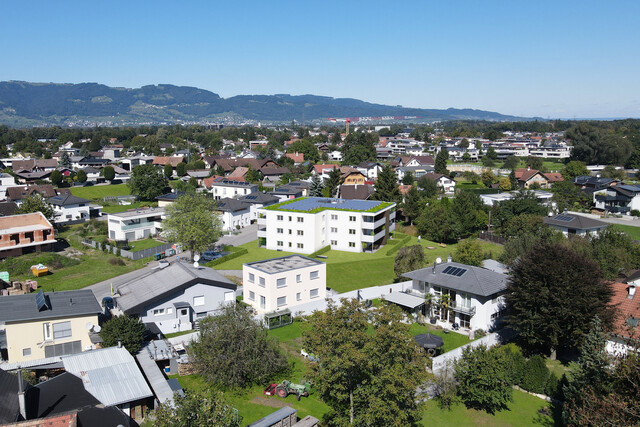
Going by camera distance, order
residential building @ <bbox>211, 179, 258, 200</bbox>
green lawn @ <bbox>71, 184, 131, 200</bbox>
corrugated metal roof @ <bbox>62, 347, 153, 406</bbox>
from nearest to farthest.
A: corrugated metal roof @ <bbox>62, 347, 153, 406</bbox> < residential building @ <bbox>211, 179, 258, 200</bbox> < green lawn @ <bbox>71, 184, 131, 200</bbox>

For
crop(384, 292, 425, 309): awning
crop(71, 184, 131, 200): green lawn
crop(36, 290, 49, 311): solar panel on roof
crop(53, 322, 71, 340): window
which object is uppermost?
crop(36, 290, 49, 311): solar panel on roof

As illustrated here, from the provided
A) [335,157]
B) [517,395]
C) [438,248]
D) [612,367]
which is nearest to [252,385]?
[517,395]

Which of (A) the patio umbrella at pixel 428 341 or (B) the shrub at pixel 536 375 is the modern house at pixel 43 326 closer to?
(A) the patio umbrella at pixel 428 341

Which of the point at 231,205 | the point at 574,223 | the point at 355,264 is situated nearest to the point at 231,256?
the point at 355,264

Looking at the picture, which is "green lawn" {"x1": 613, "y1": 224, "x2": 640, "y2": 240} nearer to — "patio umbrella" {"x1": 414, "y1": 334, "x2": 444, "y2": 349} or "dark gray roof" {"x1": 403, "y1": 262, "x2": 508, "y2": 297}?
"dark gray roof" {"x1": 403, "y1": 262, "x2": 508, "y2": 297}

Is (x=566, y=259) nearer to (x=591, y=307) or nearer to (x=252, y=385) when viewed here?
(x=591, y=307)

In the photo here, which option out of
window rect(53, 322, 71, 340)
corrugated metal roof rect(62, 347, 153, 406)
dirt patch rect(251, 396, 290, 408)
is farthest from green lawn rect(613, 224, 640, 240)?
window rect(53, 322, 71, 340)

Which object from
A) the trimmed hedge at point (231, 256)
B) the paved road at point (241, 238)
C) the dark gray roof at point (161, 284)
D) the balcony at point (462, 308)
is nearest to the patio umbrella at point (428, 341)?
the balcony at point (462, 308)
